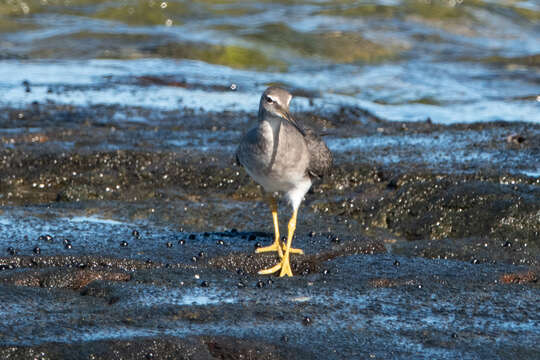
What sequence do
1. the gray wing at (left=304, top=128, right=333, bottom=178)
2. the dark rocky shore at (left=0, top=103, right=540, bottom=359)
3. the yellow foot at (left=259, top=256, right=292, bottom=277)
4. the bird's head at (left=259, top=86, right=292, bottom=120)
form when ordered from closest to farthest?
the dark rocky shore at (left=0, top=103, right=540, bottom=359) < the yellow foot at (left=259, top=256, right=292, bottom=277) < the bird's head at (left=259, top=86, right=292, bottom=120) < the gray wing at (left=304, top=128, right=333, bottom=178)

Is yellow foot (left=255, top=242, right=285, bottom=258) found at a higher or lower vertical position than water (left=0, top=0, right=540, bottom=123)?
lower

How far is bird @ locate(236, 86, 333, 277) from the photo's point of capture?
620 cm

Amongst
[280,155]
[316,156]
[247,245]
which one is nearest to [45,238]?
[247,245]

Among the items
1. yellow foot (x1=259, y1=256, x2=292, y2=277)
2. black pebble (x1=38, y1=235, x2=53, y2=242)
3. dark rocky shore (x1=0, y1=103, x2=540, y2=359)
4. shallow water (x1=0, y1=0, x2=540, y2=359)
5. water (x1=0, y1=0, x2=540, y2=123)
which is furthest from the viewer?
water (x1=0, y1=0, x2=540, y2=123)

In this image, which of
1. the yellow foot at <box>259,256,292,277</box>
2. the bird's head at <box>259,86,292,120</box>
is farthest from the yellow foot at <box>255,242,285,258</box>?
the bird's head at <box>259,86,292,120</box>

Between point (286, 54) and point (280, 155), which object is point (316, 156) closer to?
point (280, 155)

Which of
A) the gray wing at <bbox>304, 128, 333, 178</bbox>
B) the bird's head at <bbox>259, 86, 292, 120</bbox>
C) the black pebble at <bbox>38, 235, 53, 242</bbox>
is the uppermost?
the bird's head at <bbox>259, 86, 292, 120</bbox>

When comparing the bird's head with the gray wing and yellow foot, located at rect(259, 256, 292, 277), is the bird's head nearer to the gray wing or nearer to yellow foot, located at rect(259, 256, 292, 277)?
the gray wing

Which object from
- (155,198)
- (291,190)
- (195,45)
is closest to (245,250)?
(291,190)

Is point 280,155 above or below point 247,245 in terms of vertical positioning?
above

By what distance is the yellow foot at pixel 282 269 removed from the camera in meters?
5.95

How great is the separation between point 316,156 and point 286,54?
11810 mm

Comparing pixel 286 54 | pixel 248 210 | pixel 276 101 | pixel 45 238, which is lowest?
pixel 248 210

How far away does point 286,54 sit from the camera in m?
18.2
